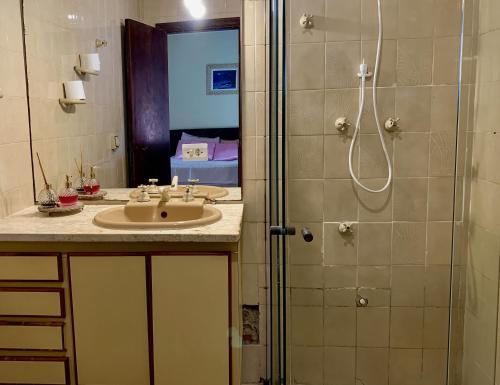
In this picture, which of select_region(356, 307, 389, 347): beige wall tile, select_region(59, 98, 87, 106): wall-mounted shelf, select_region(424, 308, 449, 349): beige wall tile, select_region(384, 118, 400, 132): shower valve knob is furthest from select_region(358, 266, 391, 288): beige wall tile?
select_region(59, 98, 87, 106): wall-mounted shelf

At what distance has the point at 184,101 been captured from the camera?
7.09 ft

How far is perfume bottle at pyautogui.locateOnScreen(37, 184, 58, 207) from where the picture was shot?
6.59 feet

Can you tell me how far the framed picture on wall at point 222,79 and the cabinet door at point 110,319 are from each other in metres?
0.85

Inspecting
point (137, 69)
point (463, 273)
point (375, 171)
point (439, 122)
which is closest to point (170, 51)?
point (137, 69)

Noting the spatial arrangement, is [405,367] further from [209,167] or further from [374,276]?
[209,167]

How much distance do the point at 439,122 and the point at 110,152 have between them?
1.53 m

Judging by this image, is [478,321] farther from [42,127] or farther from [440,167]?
[42,127]

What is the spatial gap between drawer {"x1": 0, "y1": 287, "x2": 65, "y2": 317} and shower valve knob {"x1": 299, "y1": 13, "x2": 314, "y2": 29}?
1479 mm

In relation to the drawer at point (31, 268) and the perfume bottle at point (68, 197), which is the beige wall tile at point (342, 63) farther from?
the drawer at point (31, 268)

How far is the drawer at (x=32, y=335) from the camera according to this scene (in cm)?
181

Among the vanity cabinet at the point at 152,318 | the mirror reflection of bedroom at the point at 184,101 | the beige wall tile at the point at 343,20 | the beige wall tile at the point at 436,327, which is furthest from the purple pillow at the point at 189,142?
the beige wall tile at the point at 436,327

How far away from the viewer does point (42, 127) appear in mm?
2189

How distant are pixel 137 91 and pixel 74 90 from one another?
0.30 metres

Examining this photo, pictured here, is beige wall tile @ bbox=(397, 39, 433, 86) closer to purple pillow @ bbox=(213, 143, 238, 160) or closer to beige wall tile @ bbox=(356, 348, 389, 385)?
purple pillow @ bbox=(213, 143, 238, 160)
